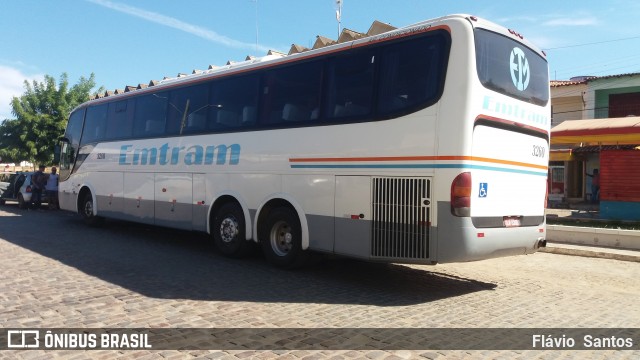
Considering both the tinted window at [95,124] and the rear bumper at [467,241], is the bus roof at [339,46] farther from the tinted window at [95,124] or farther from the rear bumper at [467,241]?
the rear bumper at [467,241]

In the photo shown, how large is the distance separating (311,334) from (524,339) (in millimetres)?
2147

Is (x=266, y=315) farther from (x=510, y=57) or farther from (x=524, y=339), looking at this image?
(x=510, y=57)

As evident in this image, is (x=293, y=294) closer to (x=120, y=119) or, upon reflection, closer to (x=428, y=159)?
(x=428, y=159)

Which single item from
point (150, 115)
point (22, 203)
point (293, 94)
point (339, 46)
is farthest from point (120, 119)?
point (22, 203)

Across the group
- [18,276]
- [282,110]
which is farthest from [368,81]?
[18,276]

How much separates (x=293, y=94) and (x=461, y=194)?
342 centimetres

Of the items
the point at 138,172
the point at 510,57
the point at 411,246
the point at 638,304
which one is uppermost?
the point at 510,57

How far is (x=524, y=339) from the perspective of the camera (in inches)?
195

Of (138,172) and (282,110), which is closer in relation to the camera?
(282,110)

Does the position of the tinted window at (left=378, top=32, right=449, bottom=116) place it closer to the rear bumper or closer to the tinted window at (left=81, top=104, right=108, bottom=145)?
the rear bumper

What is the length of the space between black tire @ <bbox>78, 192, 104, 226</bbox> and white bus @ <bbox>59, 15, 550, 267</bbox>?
496 cm

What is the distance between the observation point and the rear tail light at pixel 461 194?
6062 millimetres

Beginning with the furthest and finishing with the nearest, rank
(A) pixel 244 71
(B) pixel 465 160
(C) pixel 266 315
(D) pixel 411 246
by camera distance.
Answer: (A) pixel 244 71
(D) pixel 411 246
(B) pixel 465 160
(C) pixel 266 315

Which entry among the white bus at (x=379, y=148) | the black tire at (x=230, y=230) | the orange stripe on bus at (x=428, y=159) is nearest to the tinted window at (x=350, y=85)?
the white bus at (x=379, y=148)
